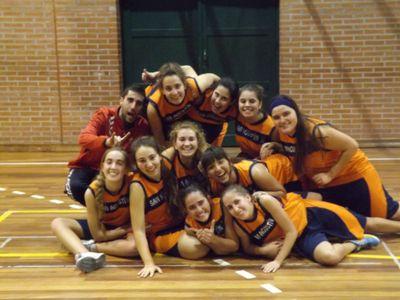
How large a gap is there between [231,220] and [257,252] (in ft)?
0.89

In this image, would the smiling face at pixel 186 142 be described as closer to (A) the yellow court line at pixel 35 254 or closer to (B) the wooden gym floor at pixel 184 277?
(B) the wooden gym floor at pixel 184 277

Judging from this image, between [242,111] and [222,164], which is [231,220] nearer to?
[222,164]

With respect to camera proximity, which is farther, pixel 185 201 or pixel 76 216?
pixel 76 216

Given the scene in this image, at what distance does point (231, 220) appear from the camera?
3412mm

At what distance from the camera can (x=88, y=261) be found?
3.25m

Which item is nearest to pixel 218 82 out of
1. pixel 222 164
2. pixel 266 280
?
pixel 222 164

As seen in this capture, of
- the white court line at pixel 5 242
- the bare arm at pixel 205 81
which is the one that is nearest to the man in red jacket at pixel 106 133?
the bare arm at pixel 205 81

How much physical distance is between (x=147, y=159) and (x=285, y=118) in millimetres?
932

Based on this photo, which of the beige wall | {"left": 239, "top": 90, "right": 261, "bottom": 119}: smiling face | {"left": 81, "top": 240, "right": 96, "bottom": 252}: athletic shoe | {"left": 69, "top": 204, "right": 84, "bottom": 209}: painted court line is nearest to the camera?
{"left": 81, "top": 240, "right": 96, "bottom": 252}: athletic shoe

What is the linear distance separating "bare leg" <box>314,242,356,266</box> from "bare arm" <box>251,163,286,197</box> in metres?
0.44

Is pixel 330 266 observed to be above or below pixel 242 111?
below

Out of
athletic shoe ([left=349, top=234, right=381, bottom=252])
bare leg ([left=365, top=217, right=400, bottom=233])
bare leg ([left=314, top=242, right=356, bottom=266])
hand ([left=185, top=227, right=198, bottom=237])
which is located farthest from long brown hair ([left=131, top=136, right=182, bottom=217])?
bare leg ([left=365, top=217, right=400, bottom=233])

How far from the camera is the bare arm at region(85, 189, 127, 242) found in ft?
11.2

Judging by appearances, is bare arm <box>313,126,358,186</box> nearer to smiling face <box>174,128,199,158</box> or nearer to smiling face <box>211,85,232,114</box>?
smiling face <box>211,85,232,114</box>
